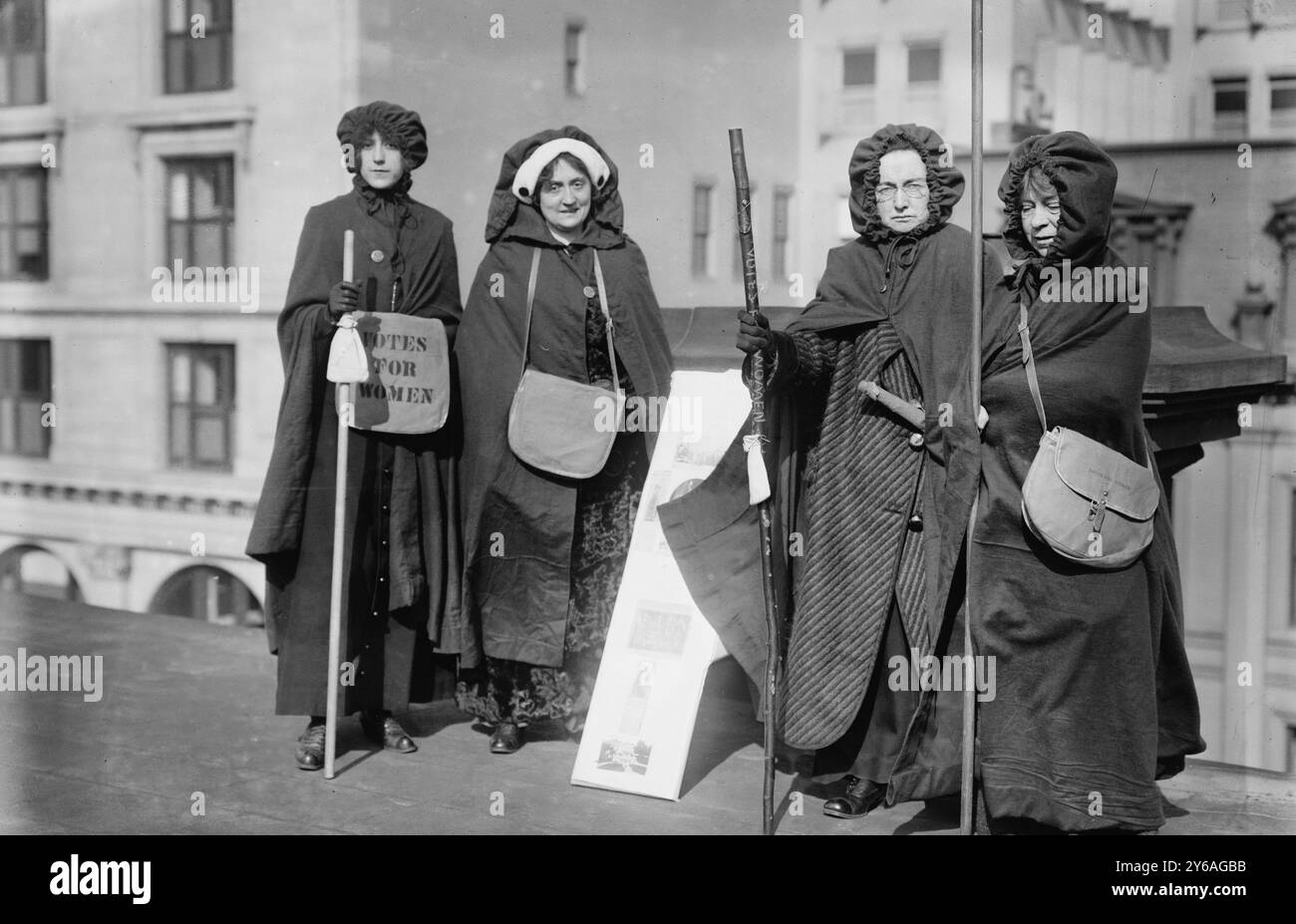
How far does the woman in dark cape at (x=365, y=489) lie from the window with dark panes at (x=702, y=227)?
514 cm

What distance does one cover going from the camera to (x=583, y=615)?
5406 millimetres

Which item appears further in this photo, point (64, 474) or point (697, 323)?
point (64, 474)

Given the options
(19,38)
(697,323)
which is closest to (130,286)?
(19,38)

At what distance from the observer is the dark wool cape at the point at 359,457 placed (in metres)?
5.16

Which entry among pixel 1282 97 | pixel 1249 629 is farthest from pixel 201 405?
pixel 1282 97

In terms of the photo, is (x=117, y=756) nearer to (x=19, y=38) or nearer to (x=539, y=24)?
(x=19, y=38)

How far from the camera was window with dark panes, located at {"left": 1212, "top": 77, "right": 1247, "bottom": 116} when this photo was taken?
559 inches

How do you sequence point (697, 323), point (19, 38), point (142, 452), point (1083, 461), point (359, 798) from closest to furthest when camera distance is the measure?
point (1083, 461)
point (359, 798)
point (697, 323)
point (19, 38)
point (142, 452)

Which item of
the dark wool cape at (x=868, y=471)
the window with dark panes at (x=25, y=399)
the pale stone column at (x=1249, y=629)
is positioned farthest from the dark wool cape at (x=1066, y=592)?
the pale stone column at (x=1249, y=629)

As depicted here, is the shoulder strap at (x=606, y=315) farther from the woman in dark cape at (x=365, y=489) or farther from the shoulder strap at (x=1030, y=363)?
the shoulder strap at (x=1030, y=363)

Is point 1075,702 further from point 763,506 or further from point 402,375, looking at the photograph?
point 402,375

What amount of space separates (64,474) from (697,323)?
403 centimetres
